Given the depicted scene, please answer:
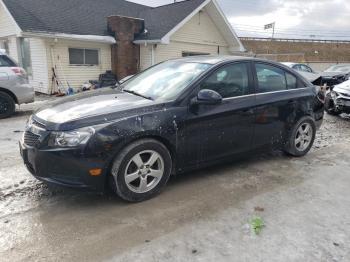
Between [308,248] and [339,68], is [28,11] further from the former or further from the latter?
[339,68]

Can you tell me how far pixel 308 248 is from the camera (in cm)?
291

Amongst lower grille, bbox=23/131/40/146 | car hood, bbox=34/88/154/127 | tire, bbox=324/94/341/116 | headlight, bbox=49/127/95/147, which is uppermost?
car hood, bbox=34/88/154/127

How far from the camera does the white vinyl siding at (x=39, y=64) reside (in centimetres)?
1353

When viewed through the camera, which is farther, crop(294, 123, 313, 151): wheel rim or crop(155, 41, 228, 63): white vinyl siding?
crop(155, 41, 228, 63): white vinyl siding

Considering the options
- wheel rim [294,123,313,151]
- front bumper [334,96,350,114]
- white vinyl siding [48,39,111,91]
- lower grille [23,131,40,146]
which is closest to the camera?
lower grille [23,131,40,146]

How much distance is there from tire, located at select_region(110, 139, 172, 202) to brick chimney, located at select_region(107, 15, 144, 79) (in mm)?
12568

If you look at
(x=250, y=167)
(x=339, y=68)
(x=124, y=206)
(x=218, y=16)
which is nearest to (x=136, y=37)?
(x=218, y=16)

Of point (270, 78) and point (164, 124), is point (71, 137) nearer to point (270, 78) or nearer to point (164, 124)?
point (164, 124)

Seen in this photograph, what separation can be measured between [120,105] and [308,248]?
2.35 m

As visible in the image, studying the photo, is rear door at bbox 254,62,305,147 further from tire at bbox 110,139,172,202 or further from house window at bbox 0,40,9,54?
house window at bbox 0,40,9,54

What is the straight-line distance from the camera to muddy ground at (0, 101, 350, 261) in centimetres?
282

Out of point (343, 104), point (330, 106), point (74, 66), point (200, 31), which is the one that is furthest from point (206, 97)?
point (200, 31)

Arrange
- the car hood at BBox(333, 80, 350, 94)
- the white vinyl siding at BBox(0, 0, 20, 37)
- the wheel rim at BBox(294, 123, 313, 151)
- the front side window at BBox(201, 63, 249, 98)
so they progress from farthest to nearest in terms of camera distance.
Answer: the white vinyl siding at BBox(0, 0, 20, 37)
the car hood at BBox(333, 80, 350, 94)
the wheel rim at BBox(294, 123, 313, 151)
the front side window at BBox(201, 63, 249, 98)

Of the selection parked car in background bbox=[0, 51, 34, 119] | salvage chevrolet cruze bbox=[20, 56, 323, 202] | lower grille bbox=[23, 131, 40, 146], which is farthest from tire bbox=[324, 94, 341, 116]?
lower grille bbox=[23, 131, 40, 146]
